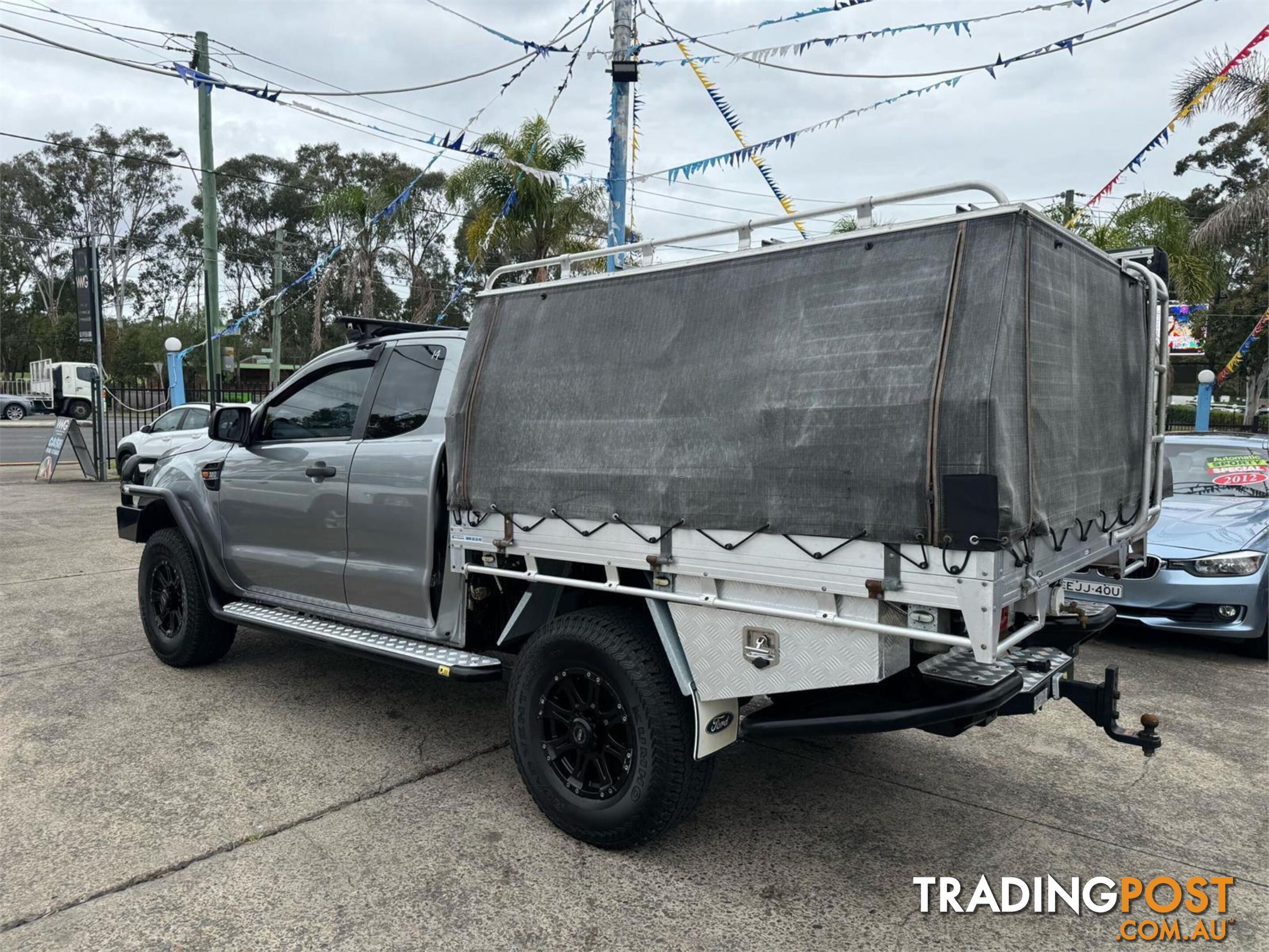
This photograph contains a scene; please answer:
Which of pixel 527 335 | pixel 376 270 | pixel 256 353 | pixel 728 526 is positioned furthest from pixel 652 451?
pixel 256 353

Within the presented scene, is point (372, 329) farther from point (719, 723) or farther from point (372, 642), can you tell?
point (719, 723)

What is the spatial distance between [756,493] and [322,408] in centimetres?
273

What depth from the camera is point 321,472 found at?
4.48m

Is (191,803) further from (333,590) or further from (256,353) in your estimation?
(256,353)

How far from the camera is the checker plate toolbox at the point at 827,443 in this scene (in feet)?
8.64

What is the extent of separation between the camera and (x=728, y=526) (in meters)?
3.03

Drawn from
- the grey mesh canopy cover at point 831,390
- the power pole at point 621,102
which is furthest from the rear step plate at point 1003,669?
the power pole at point 621,102

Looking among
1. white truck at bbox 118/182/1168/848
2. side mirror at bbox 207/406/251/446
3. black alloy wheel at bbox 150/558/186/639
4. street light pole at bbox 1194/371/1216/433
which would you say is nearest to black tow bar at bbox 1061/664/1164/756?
white truck at bbox 118/182/1168/848

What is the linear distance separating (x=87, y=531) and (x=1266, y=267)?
37.6 meters

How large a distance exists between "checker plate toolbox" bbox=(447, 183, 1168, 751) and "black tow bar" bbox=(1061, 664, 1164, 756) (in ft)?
0.36

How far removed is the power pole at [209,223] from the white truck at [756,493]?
12.1m

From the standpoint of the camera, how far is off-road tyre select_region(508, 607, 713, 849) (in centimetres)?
309

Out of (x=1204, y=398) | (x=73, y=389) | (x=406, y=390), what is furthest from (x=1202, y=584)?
(x=1204, y=398)

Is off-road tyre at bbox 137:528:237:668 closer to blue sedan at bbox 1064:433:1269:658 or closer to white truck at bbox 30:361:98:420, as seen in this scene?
blue sedan at bbox 1064:433:1269:658
